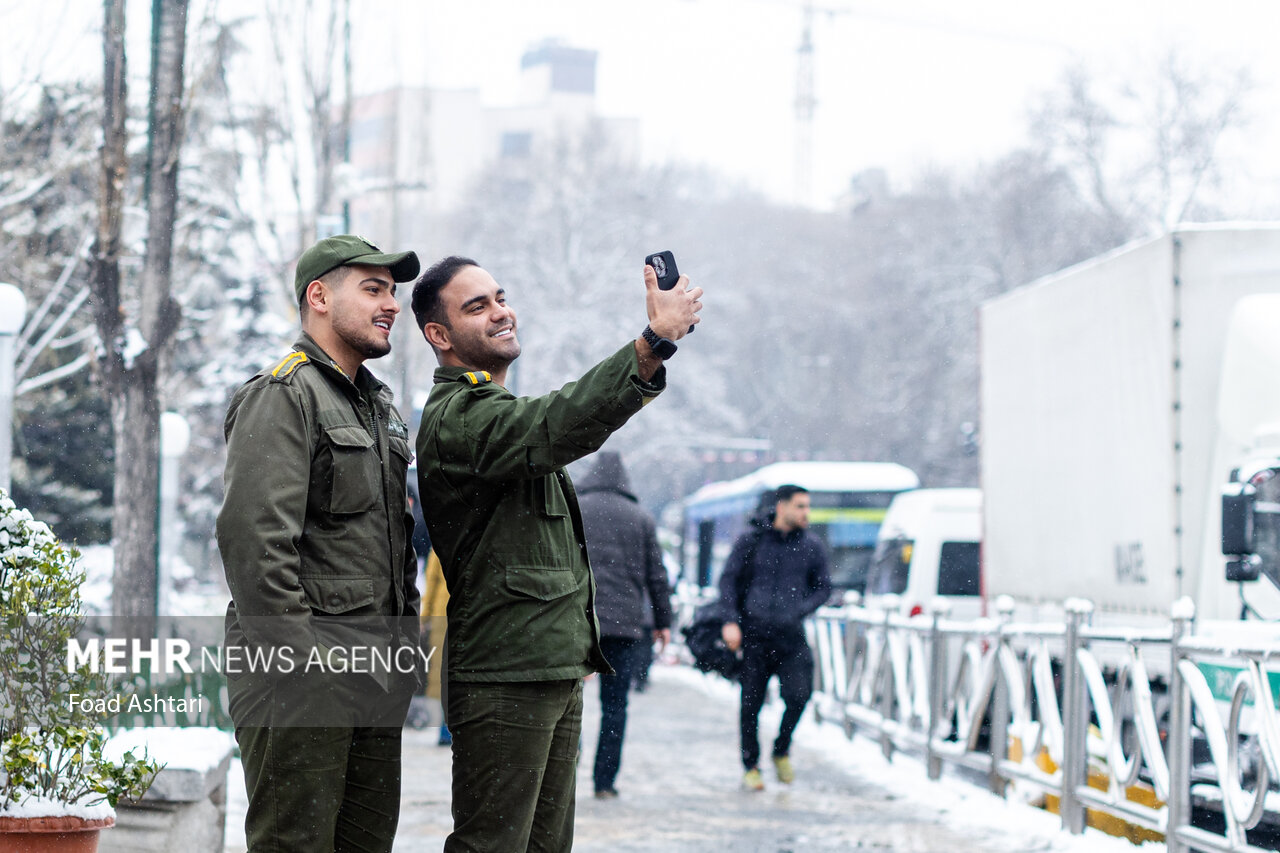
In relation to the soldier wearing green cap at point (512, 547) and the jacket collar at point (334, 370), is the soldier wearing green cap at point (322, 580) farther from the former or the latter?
the soldier wearing green cap at point (512, 547)

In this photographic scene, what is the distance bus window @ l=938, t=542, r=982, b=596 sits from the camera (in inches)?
680

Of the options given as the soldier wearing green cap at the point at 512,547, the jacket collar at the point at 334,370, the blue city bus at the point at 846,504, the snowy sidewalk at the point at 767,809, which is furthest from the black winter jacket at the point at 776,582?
the blue city bus at the point at 846,504

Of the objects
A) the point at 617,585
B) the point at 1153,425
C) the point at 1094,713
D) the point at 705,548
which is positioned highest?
the point at 1153,425

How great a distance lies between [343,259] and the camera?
4070 millimetres

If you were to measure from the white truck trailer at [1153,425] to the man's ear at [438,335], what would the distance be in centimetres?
554

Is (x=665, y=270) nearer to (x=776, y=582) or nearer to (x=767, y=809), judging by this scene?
(x=767, y=809)

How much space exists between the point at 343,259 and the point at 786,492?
6.68 meters

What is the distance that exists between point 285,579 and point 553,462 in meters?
0.68

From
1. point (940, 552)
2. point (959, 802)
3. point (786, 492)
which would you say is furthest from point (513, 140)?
point (959, 802)

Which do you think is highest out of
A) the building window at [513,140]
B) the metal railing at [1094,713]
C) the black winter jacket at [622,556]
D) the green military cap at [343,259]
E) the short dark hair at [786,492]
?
the building window at [513,140]

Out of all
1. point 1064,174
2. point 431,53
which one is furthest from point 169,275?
point 1064,174

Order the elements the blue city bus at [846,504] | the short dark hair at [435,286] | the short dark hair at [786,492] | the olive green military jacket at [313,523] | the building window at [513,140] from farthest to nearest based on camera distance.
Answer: the building window at [513,140]
the blue city bus at [846,504]
the short dark hair at [786,492]
the short dark hair at [435,286]
the olive green military jacket at [313,523]

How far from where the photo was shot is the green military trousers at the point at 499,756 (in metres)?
A: 4.00

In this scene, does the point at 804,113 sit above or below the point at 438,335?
above
